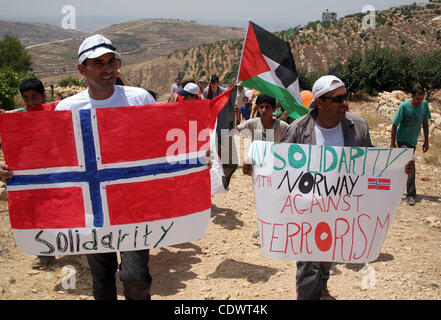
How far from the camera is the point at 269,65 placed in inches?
169

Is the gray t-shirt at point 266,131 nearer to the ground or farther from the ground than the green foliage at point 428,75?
farther from the ground

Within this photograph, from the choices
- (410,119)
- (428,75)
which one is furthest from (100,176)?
(428,75)

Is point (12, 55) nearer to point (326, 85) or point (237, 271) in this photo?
point (237, 271)

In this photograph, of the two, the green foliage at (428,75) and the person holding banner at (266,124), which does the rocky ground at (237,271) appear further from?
the green foliage at (428,75)

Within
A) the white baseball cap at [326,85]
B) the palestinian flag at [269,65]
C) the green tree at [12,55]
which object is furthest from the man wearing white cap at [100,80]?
the green tree at [12,55]

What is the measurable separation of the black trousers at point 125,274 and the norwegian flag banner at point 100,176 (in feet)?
0.37

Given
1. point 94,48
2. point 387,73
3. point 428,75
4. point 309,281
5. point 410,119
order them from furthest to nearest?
point 428,75, point 387,73, point 410,119, point 309,281, point 94,48

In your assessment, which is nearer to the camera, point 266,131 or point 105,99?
point 105,99

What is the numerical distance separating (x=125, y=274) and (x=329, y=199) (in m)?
1.56

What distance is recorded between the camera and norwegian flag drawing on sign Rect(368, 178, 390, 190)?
2842mm

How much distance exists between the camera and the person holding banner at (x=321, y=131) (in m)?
2.87

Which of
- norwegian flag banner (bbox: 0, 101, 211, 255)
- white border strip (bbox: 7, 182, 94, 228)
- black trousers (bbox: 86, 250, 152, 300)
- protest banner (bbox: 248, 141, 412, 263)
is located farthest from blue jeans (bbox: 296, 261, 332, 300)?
white border strip (bbox: 7, 182, 94, 228)

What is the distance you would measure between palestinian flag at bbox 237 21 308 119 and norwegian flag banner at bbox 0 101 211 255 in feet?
5.25

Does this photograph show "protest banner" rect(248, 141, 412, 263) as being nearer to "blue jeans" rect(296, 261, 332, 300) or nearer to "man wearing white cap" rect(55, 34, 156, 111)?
"blue jeans" rect(296, 261, 332, 300)
